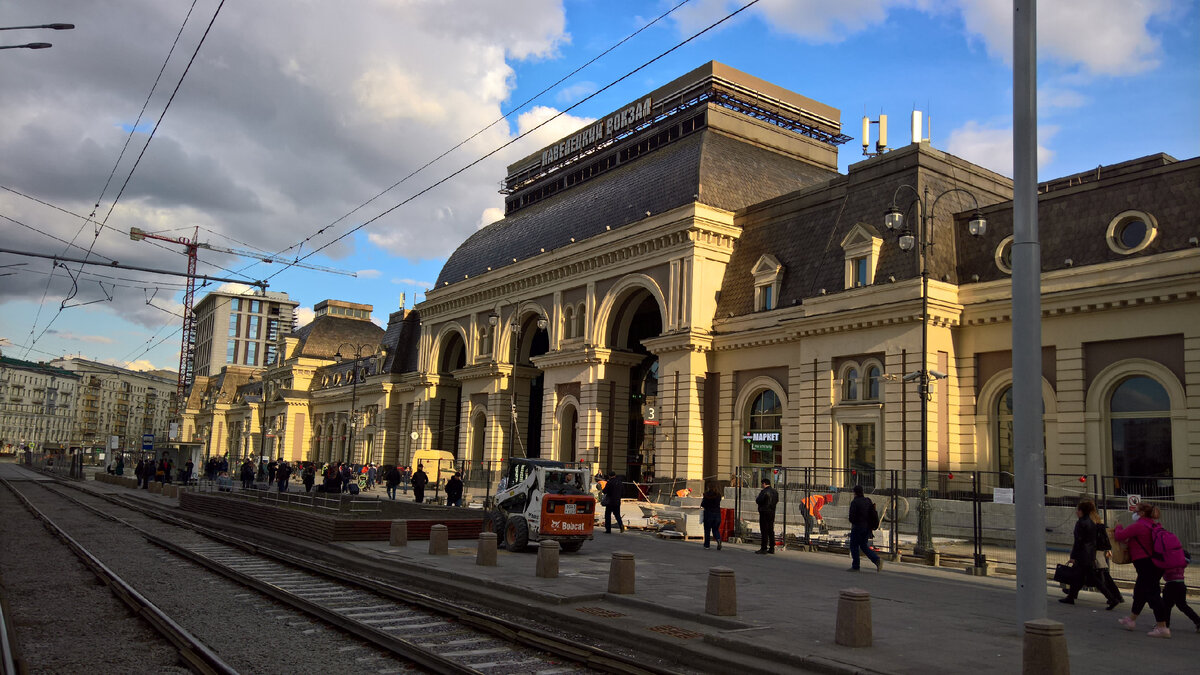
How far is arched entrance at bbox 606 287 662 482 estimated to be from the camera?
4606cm

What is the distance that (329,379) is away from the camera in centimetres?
8556

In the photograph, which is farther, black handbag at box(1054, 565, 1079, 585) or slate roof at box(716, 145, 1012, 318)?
slate roof at box(716, 145, 1012, 318)

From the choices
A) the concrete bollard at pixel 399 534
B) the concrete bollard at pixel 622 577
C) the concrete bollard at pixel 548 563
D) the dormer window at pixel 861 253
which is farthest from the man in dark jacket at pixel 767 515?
the dormer window at pixel 861 253

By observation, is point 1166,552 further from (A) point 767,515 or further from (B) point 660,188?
(B) point 660,188

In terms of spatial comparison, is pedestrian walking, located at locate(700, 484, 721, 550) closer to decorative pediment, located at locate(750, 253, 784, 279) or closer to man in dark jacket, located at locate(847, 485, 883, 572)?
man in dark jacket, located at locate(847, 485, 883, 572)

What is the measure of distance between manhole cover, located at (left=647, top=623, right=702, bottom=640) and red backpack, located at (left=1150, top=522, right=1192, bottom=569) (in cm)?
647

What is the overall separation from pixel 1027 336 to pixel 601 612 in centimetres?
710

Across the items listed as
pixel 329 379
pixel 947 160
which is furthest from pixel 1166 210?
pixel 329 379

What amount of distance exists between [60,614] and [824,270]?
97.3ft

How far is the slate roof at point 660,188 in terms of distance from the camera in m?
43.4

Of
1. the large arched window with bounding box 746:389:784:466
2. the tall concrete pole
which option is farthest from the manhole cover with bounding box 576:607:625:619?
the large arched window with bounding box 746:389:784:466

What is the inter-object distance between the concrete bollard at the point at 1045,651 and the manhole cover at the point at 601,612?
5867 mm

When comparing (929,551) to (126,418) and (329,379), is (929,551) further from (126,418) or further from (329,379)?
(126,418)

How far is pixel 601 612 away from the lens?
1308 cm
